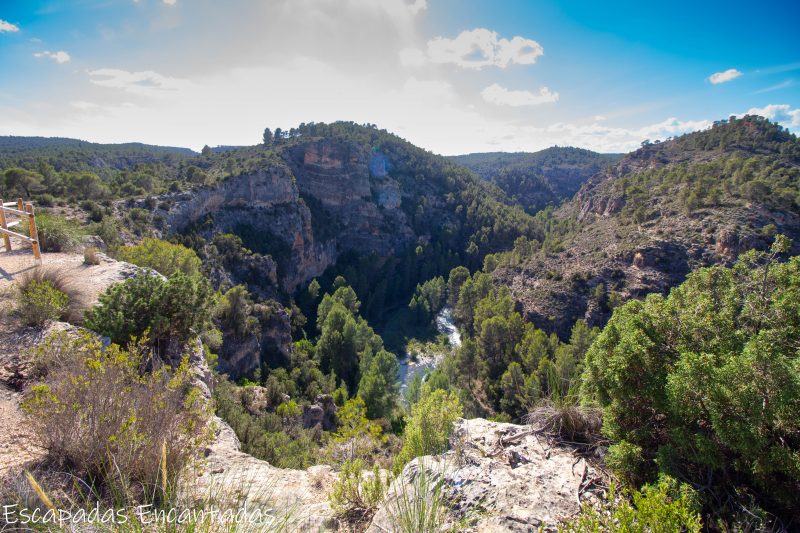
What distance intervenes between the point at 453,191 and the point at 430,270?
3037cm

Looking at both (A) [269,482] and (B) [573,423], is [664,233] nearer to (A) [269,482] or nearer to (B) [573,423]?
(B) [573,423]

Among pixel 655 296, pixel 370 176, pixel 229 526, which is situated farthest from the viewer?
pixel 370 176

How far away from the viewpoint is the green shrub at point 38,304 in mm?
7707

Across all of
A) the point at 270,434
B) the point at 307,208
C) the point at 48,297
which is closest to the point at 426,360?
the point at 307,208

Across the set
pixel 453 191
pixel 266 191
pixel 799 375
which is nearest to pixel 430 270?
pixel 453 191

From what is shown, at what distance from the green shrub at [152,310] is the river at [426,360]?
36939mm

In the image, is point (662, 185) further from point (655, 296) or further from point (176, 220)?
point (176, 220)

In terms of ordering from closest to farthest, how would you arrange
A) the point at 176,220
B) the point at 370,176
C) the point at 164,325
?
the point at 164,325 → the point at 176,220 → the point at 370,176

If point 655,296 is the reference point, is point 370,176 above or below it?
above

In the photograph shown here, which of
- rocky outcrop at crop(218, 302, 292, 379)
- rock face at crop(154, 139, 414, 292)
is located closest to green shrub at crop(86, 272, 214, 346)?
rocky outcrop at crop(218, 302, 292, 379)

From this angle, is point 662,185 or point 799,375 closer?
point 799,375

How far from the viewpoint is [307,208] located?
7438 cm

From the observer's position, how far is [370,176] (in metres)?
95.9

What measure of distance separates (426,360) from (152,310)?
50817 mm
